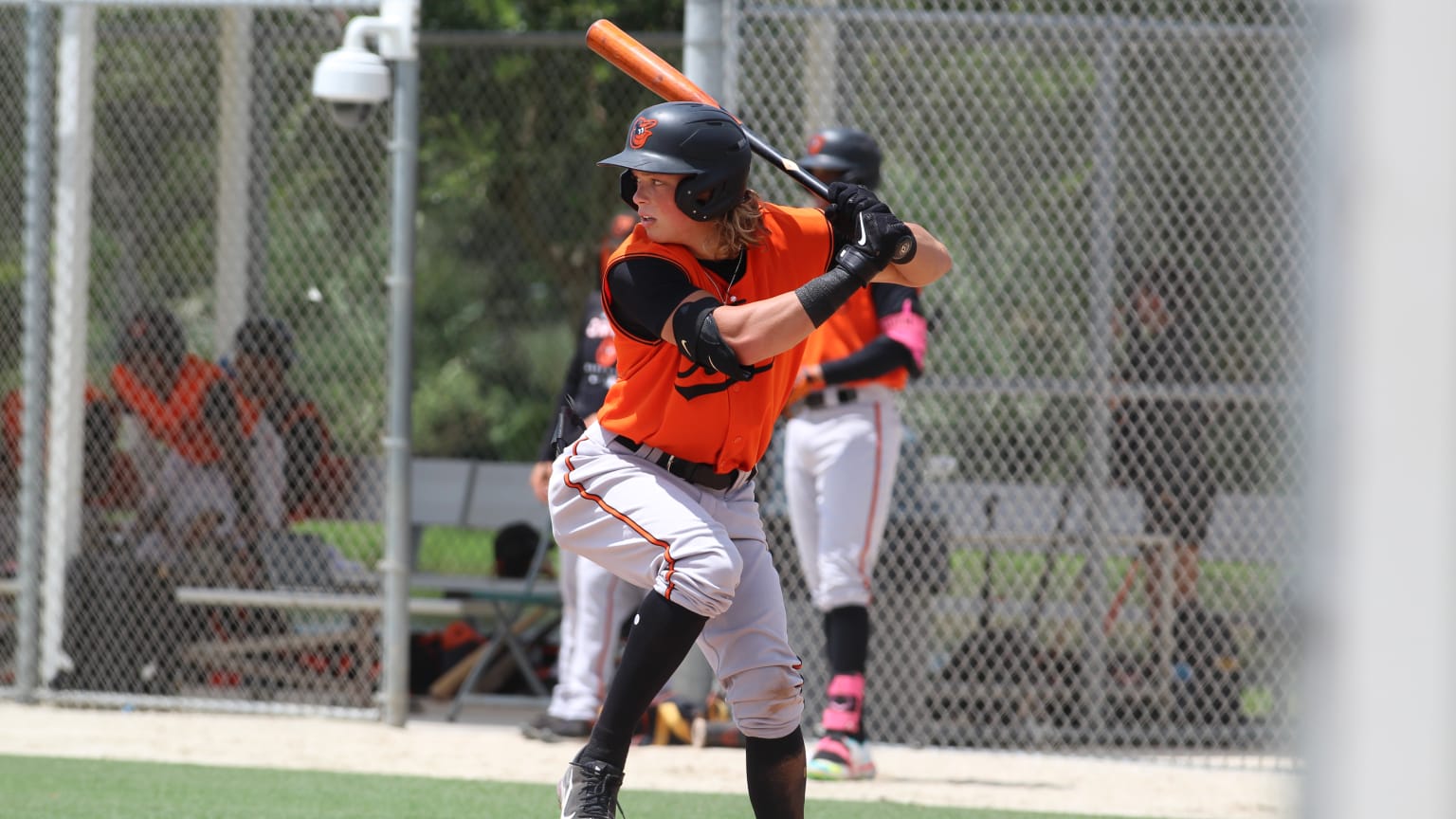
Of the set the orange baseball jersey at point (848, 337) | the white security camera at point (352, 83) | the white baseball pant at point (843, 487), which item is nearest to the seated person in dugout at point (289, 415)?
the white security camera at point (352, 83)

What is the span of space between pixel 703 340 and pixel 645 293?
0.20 metres

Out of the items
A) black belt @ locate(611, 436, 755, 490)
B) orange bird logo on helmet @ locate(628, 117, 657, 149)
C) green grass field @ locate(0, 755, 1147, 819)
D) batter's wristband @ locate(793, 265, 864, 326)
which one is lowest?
green grass field @ locate(0, 755, 1147, 819)

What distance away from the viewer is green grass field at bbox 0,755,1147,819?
4.34 m

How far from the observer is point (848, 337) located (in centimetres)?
534

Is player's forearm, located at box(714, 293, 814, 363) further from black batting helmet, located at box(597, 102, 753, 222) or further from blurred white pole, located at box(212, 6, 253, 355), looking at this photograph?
blurred white pole, located at box(212, 6, 253, 355)

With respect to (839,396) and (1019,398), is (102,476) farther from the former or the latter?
(1019,398)

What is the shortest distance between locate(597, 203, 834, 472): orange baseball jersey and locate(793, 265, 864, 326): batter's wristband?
0.64 ft

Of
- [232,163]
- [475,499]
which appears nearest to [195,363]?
[232,163]

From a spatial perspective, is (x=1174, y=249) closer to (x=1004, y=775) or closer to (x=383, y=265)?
(x=1004, y=775)

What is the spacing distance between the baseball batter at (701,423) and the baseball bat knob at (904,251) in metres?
0.03

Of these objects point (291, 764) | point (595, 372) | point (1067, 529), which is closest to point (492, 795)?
point (291, 764)

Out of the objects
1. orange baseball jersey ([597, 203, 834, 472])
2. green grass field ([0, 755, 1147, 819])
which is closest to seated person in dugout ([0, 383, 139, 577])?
green grass field ([0, 755, 1147, 819])

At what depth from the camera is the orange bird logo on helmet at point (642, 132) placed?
10.8 feet

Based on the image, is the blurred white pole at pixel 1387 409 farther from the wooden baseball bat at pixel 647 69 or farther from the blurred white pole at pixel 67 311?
the blurred white pole at pixel 67 311
